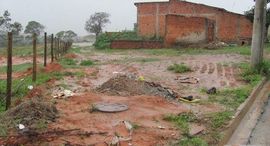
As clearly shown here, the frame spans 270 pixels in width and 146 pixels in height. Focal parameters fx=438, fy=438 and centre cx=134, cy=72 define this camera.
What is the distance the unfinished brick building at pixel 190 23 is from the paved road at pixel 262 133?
25.5 metres

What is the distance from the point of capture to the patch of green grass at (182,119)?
8.12 meters

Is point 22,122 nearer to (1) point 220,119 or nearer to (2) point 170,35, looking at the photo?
(1) point 220,119

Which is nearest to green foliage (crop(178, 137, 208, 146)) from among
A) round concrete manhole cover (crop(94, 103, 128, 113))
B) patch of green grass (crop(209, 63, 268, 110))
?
round concrete manhole cover (crop(94, 103, 128, 113))

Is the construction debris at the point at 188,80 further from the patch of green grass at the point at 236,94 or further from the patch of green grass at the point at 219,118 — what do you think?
the patch of green grass at the point at 219,118

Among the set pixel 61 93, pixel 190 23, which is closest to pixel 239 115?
pixel 61 93

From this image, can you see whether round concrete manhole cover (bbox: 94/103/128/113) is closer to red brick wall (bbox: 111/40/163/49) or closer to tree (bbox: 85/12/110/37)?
red brick wall (bbox: 111/40/163/49)

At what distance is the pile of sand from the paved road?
7.75 ft

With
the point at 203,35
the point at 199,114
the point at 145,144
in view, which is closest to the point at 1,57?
the point at 203,35

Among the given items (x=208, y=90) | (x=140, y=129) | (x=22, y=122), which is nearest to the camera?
(x=22, y=122)

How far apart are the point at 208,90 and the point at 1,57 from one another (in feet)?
65.2

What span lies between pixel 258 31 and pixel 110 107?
911 centimetres

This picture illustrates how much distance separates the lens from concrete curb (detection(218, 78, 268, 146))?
7869 millimetres

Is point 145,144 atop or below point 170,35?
below

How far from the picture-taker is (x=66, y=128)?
7.23m
